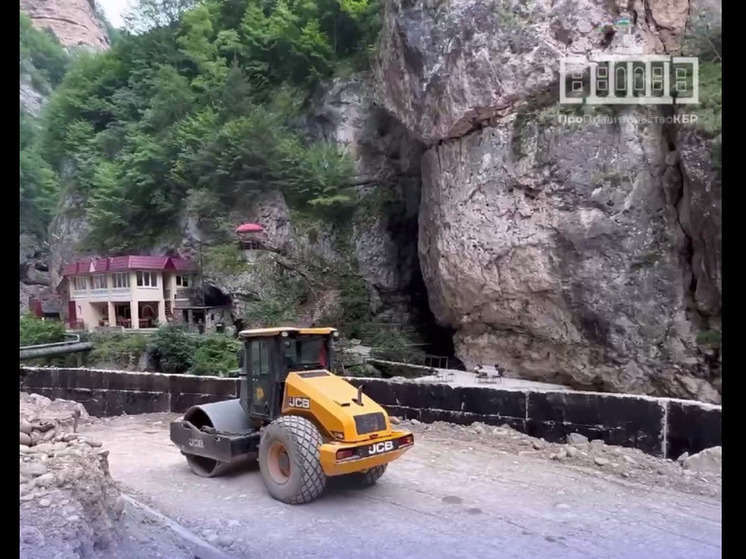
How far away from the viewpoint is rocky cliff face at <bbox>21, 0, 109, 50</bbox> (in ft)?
33.5

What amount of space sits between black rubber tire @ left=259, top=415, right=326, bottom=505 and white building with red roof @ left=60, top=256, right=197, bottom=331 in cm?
665

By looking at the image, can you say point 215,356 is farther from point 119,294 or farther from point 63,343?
point 63,343

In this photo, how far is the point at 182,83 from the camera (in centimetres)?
1386

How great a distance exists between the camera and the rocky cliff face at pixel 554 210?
30.5ft

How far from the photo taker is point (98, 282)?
10.7 m

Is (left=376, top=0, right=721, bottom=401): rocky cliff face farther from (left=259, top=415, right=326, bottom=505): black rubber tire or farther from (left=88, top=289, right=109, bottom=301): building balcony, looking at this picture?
(left=88, top=289, right=109, bottom=301): building balcony

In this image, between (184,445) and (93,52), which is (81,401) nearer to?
(184,445)

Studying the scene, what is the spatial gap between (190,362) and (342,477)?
5823mm

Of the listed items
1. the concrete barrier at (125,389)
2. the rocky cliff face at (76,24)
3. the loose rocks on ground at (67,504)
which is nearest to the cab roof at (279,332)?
the loose rocks on ground at (67,504)

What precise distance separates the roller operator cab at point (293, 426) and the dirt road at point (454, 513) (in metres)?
0.21

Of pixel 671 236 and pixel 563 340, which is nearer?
pixel 671 236

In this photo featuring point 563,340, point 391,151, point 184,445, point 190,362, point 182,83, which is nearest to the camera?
point 184,445

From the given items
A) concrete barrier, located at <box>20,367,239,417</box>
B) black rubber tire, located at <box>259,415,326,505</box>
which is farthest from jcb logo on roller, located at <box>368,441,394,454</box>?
concrete barrier, located at <box>20,367,239,417</box>
